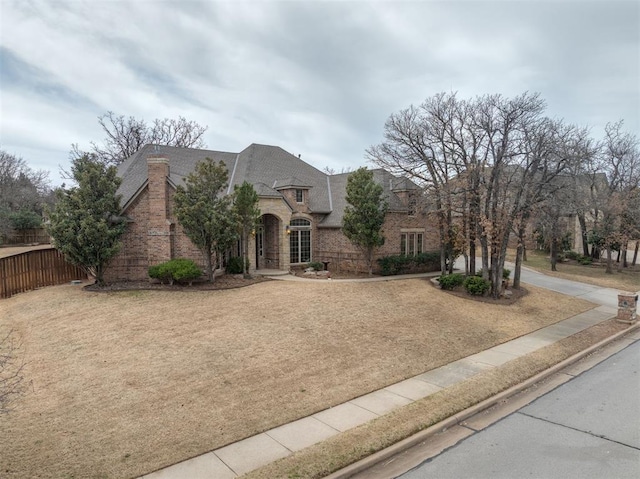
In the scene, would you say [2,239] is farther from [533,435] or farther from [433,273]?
[533,435]

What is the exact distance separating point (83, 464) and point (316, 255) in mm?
18261

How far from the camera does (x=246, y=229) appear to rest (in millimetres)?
18281

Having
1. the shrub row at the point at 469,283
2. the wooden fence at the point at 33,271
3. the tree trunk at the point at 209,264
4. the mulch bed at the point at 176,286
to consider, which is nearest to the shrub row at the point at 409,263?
the shrub row at the point at 469,283

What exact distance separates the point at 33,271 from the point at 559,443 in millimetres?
19556

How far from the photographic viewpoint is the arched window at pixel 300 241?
22.4 metres

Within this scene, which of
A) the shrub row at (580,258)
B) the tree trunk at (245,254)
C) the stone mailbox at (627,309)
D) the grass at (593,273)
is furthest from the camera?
the shrub row at (580,258)

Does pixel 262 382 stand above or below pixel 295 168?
below

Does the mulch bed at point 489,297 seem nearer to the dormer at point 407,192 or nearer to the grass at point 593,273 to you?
the dormer at point 407,192

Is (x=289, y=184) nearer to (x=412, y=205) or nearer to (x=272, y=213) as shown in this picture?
(x=272, y=213)

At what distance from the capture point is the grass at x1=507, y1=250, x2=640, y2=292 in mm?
25141

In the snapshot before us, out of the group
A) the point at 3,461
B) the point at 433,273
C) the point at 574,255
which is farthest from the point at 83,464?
the point at 574,255

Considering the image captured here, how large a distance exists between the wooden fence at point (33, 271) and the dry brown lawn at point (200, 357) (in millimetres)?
1025

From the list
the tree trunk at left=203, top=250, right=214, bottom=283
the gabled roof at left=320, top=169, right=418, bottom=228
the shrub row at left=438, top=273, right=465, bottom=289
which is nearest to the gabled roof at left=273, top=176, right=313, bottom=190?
the gabled roof at left=320, top=169, right=418, bottom=228

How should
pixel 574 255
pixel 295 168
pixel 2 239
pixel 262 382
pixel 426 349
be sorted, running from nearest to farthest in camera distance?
pixel 262 382
pixel 426 349
pixel 295 168
pixel 574 255
pixel 2 239
